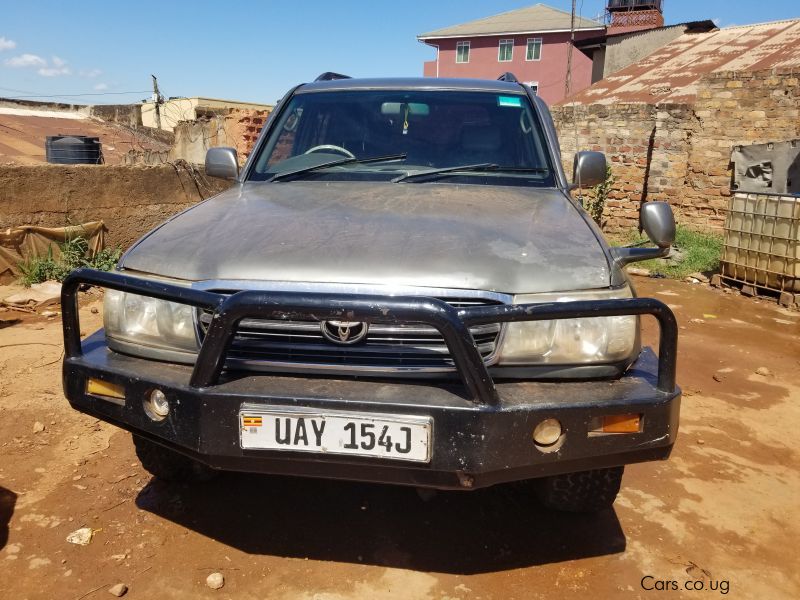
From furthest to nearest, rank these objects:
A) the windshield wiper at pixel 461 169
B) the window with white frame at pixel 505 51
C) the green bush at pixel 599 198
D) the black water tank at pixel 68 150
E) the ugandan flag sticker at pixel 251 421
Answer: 1. the window with white frame at pixel 505 51
2. the green bush at pixel 599 198
3. the black water tank at pixel 68 150
4. the windshield wiper at pixel 461 169
5. the ugandan flag sticker at pixel 251 421

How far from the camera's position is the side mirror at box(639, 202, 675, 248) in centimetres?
241

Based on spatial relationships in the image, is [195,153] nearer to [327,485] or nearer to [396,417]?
[327,485]

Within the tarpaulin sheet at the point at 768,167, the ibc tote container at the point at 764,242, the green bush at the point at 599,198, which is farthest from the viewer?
the green bush at the point at 599,198

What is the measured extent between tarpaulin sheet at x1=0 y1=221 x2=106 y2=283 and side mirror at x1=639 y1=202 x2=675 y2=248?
20.0 feet

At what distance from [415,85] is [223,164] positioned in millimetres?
1057

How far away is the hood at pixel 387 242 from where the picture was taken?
1.93m

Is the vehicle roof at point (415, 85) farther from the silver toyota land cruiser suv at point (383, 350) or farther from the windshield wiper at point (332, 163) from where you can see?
the silver toyota land cruiser suv at point (383, 350)

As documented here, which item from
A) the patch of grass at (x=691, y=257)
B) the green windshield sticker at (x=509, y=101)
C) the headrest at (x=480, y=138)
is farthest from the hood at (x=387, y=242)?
the patch of grass at (x=691, y=257)

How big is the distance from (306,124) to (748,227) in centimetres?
596

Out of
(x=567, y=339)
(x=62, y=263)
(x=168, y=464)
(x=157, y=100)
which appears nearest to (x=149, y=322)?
(x=168, y=464)

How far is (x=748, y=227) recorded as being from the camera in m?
7.27

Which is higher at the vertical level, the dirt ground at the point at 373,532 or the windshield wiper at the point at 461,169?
the windshield wiper at the point at 461,169

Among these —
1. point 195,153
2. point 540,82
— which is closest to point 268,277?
point 195,153

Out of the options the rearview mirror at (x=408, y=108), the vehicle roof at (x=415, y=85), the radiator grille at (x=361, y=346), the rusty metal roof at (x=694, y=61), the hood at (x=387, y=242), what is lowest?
the radiator grille at (x=361, y=346)
